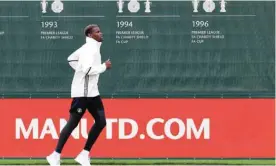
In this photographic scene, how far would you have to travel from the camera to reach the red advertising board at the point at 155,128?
41.2ft

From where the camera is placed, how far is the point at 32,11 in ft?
40.9

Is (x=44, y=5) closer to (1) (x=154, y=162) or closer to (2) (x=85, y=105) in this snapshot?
(2) (x=85, y=105)

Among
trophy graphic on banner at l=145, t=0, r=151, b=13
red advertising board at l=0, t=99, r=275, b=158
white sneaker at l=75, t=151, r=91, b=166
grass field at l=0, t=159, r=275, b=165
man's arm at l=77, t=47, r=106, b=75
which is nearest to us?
man's arm at l=77, t=47, r=106, b=75

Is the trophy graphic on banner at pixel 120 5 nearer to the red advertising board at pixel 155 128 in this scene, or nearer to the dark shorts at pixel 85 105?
the red advertising board at pixel 155 128

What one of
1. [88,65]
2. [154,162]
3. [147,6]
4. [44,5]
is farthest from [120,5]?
[88,65]

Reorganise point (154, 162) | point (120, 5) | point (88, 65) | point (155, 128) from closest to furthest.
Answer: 1. point (88, 65)
2. point (154, 162)
3. point (120, 5)
4. point (155, 128)

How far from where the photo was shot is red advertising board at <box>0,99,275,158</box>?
12.5m

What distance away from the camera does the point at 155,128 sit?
1255 cm

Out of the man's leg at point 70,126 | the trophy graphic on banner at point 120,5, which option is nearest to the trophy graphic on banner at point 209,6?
the trophy graphic on banner at point 120,5

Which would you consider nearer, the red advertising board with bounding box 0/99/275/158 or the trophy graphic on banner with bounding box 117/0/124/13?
the trophy graphic on banner with bounding box 117/0/124/13

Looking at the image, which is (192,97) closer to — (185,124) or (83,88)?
(185,124)

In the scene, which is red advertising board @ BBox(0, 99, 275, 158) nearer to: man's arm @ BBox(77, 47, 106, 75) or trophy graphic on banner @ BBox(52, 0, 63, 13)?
trophy graphic on banner @ BBox(52, 0, 63, 13)

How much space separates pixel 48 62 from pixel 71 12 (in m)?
0.75

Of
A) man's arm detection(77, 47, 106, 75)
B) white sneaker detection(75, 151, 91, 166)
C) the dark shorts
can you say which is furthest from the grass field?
man's arm detection(77, 47, 106, 75)
